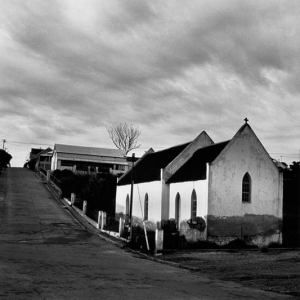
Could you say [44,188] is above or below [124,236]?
above

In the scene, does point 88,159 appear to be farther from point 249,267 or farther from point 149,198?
point 249,267

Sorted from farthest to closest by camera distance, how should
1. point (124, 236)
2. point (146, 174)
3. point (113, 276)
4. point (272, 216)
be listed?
point (146, 174) < point (272, 216) < point (124, 236) < point (113, 276)

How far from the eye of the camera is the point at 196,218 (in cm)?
3172

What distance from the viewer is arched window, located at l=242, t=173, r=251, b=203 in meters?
32.8

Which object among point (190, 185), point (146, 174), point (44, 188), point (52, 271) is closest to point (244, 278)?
point (52, 271)

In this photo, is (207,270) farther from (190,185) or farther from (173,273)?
(190,185)

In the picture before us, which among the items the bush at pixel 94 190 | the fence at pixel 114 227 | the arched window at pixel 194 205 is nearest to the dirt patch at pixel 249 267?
the fence at pixel 114 227

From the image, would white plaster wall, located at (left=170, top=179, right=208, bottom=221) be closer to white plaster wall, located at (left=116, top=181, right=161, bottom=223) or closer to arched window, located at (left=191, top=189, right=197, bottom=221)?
arched window, located at (left=191, top=189, right=197, bottom=221)

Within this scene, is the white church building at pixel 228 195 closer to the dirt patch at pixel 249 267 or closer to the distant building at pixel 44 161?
the dirt patch at pixel 249 267

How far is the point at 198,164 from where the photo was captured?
115 feet

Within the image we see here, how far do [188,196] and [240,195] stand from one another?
3.95 metres

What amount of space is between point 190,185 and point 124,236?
6.37 metres

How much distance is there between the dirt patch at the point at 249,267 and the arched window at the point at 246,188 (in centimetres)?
736

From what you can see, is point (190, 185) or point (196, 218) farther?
point (190, 185)
